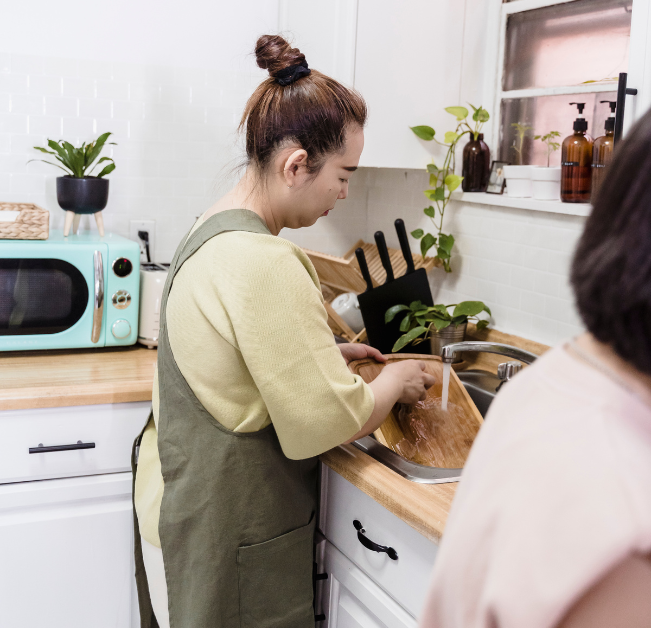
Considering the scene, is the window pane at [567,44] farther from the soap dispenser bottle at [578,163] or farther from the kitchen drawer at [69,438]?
the kitchen drawer at [69,438]

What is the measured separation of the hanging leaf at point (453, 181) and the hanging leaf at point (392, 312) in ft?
1.23

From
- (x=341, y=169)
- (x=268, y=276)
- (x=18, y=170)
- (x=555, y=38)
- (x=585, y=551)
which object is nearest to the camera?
(x=585, y=551)

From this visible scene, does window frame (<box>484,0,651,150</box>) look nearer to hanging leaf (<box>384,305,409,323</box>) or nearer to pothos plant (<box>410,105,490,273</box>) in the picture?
pothos plant (<box>410,105,490,273</box>)

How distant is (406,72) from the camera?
6.18ft

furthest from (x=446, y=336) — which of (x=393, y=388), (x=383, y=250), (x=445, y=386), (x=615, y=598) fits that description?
(x=615, y=598)

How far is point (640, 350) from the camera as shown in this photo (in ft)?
1.42

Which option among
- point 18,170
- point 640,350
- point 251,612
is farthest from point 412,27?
point 640,350

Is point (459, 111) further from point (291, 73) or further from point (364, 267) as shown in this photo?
point (291, 73)

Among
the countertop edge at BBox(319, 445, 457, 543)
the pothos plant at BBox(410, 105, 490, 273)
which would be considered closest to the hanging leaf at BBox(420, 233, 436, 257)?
the pothos plant at BBox(410, 105, 490, 273)

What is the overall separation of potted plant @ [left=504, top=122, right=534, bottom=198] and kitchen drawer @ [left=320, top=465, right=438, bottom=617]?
0.91 m

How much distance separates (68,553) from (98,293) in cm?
61

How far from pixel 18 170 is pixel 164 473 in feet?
3.88

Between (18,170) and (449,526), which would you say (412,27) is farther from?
(449,526)

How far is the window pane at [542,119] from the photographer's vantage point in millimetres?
1647
